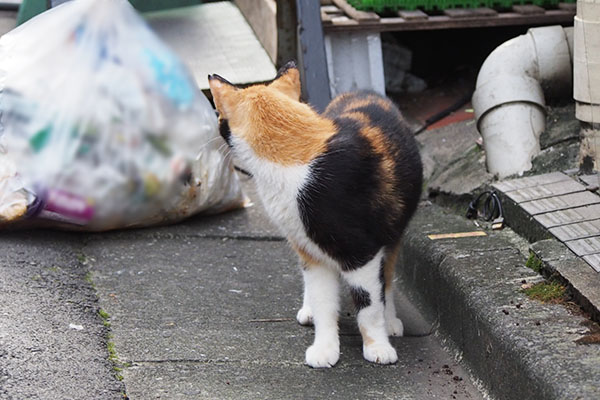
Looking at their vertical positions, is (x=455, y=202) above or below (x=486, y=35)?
below

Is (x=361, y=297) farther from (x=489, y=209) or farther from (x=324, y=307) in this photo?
(x=489, y=209)

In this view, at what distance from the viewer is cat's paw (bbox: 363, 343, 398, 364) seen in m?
2.89

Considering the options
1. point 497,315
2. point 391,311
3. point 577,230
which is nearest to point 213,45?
point 391,311

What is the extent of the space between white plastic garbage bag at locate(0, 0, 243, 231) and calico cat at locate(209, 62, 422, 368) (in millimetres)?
919

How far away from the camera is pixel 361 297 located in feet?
9.36

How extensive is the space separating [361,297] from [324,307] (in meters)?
0.16

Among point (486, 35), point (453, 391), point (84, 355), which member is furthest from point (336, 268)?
point (486, 35)

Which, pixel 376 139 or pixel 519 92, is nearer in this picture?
pixel 376 139

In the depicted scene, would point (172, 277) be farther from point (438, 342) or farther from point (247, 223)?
point (438, 342)

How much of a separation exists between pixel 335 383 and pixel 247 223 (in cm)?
166

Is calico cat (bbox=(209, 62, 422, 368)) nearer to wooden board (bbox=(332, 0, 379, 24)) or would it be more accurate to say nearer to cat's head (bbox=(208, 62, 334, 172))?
cat's head (bbox=(208, 62, 334, 172))

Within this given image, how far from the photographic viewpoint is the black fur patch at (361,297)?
112 inches

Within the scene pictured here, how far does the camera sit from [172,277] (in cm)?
358

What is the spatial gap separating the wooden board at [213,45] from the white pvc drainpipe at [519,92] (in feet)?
4.44
